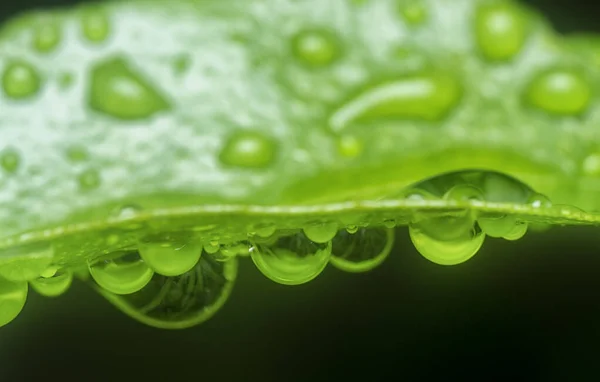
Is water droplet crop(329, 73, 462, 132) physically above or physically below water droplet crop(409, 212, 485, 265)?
above

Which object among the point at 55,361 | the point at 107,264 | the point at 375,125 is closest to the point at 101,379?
the point at 55,361

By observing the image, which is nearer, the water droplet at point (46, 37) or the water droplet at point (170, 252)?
the water droplet at point (170, 252)

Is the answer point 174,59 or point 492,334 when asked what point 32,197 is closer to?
point 174,59

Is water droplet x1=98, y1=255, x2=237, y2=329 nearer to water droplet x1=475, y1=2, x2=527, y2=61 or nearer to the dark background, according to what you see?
the dark background

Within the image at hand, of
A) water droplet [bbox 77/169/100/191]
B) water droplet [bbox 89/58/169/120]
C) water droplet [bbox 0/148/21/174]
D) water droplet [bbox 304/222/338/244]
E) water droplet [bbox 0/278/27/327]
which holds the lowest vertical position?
water droplet [bbox 0/278/27/327]

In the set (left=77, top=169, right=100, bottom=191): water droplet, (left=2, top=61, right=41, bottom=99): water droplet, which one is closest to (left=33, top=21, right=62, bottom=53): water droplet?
(left=2, top=61, right=41, bottom=99): water droplet

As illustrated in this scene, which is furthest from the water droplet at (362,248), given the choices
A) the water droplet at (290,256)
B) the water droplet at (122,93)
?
the water droplet at (122,93)

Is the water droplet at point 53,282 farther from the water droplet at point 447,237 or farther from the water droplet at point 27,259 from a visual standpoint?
the water droplet at point 447,237
